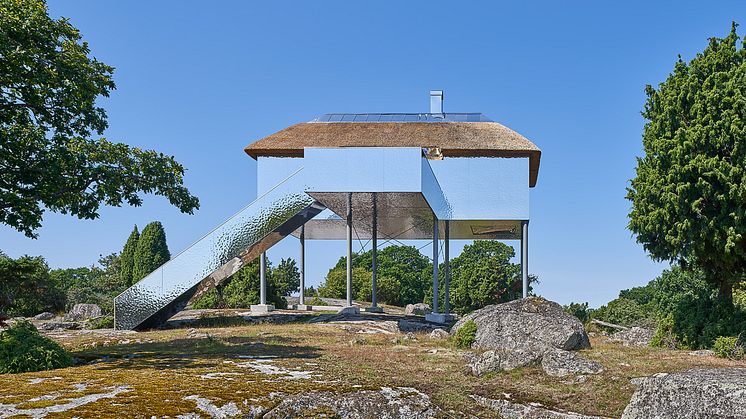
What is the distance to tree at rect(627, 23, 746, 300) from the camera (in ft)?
66.1

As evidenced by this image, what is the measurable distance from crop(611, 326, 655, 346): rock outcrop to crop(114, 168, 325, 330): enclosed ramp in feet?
42.6

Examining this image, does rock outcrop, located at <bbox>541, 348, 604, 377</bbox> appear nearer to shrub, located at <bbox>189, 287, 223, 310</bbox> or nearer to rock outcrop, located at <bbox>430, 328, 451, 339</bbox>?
rock outcrop, located at <bbox>430, 328, 451, 339</bbox>

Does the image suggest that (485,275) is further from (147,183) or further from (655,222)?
(147,183)

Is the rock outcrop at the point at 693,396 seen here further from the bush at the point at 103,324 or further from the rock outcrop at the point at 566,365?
the bush at the point at 103,324

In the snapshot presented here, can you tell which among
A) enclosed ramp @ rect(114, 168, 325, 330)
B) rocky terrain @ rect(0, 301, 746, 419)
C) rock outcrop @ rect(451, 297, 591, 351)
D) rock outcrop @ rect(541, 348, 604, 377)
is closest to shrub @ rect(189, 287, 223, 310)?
enclosed ramp @ rect(114, 168, 325, 330)

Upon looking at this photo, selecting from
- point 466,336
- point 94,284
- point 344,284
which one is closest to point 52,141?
point 466,336

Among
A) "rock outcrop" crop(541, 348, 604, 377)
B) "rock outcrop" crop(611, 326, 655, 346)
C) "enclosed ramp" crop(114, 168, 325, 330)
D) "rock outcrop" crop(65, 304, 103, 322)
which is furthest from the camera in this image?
"rock outcrop" crop(65, 304, 103, 322)

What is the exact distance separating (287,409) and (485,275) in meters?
31.3

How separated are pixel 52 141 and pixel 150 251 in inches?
1556

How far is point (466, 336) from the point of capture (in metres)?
20.5

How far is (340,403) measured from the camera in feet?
35.2

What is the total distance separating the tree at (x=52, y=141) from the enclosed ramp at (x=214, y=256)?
8.22 metres

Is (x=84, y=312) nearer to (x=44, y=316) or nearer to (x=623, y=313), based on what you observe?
(x=44, y=316)

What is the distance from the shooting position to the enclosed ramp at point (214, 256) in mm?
25812
